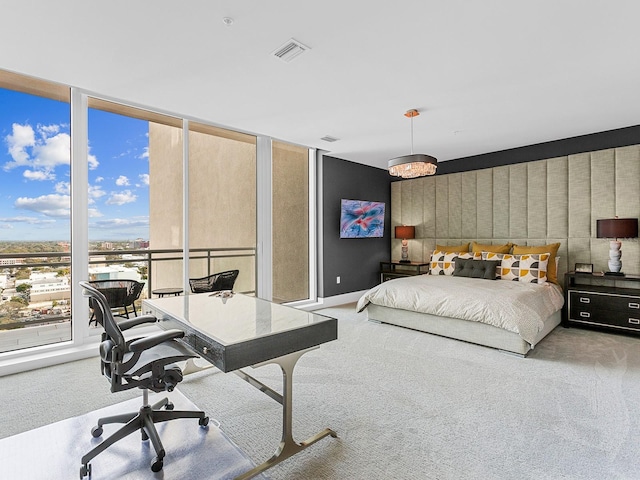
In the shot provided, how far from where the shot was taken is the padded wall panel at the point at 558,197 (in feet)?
16.1

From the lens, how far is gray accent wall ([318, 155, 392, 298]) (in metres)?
5.92

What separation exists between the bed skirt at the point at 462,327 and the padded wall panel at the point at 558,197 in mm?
1290

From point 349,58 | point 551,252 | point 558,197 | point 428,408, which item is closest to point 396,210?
point 558,197

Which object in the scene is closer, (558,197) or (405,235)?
(558,197)

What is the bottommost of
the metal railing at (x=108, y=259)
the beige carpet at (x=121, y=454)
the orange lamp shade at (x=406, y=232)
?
the beige carpet at (x=121, y=454)

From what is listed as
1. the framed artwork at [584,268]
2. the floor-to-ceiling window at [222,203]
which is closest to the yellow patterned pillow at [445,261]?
the framed artwork at [584,268]

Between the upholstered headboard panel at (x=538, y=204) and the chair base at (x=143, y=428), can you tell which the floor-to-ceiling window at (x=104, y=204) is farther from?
the upholstered headboard panel at (x=538, y=204)

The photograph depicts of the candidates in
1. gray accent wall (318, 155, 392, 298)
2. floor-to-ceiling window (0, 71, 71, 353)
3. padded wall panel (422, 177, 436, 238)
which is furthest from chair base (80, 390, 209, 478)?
padded wall panel (422, 177, 436, 238)

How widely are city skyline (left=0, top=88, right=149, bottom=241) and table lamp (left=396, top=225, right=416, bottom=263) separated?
4681 mm

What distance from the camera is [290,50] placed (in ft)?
8.57

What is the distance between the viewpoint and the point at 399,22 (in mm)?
2289

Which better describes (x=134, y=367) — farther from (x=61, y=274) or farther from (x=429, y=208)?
(x=429, y=208)

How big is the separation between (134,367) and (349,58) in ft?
8.80

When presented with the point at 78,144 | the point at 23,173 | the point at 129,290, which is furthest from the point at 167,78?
the point at 129,290
